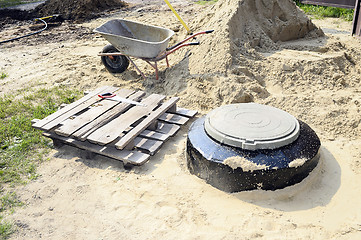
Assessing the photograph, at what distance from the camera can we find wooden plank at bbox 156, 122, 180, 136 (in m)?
4.04

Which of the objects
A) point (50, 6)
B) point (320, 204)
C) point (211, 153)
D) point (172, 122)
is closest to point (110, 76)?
point (172, 122)

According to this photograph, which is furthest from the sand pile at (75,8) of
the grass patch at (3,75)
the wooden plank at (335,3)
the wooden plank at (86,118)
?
the wooden plank at (86,118)

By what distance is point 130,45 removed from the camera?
198 inches

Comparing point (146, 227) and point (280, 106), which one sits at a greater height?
point (280, 106)

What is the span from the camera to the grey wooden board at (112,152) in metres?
3.46

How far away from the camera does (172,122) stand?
426 cm

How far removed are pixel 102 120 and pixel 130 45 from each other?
65.3 inches

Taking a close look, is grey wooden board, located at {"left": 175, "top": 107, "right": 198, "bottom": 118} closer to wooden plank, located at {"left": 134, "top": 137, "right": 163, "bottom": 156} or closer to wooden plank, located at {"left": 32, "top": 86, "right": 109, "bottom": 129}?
wooden plank, located at {"left": 134, "top": 137, "right": 163, "bottom": 156}

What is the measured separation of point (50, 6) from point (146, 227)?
11792 millimetres

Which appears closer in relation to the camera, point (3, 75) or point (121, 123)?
point (121, 123)

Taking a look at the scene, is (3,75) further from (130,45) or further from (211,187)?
(211,187)

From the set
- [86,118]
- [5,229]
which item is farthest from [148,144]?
[5,229]

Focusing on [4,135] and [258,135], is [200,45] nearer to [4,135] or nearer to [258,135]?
[258,135]

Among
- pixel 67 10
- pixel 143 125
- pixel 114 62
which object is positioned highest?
pixel 67 10
